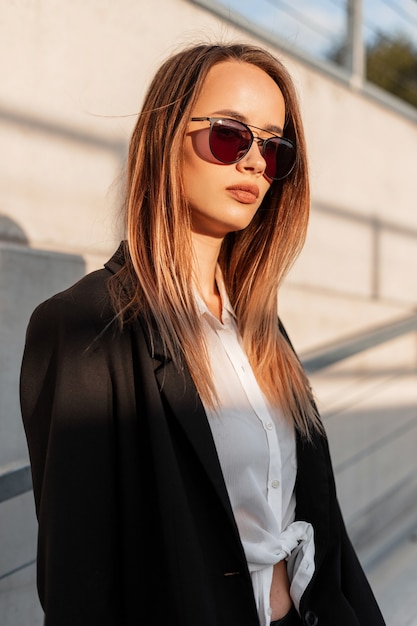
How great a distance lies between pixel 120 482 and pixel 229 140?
717 millimetres

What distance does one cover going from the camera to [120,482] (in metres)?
1.31

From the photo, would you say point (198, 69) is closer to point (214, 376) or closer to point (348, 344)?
point (214, 376)

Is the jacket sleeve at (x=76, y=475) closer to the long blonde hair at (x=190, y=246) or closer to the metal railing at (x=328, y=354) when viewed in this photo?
the long blonde hair at (x=190, y=246)

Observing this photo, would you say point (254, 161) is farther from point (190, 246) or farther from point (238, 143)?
point (190, 246)

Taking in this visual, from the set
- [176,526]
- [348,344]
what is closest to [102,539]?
[176,526]

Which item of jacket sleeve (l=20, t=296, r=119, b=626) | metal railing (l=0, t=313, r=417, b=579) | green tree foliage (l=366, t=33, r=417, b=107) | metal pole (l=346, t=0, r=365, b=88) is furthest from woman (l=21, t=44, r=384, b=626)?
green tree foliage (l=366, t=33, r=417, b=107)

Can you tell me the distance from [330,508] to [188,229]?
73 centimetres

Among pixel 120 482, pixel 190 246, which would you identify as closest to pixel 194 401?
pixel 120 482

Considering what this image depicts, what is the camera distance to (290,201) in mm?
1855

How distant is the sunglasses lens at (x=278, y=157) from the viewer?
1647 millimetres

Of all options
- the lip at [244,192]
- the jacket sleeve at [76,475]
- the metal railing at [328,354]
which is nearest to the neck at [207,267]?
the lip at [244,192]

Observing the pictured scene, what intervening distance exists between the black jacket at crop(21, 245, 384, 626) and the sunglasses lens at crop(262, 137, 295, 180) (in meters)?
0.47

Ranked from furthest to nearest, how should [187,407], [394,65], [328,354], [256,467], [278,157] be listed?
[394,65] < [328,354] < [278,157] < [256,467] < [187,407]

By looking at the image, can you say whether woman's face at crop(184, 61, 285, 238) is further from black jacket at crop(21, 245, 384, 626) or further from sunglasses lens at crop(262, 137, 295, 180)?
black jacket at crop(21, 245, 384, 626)
